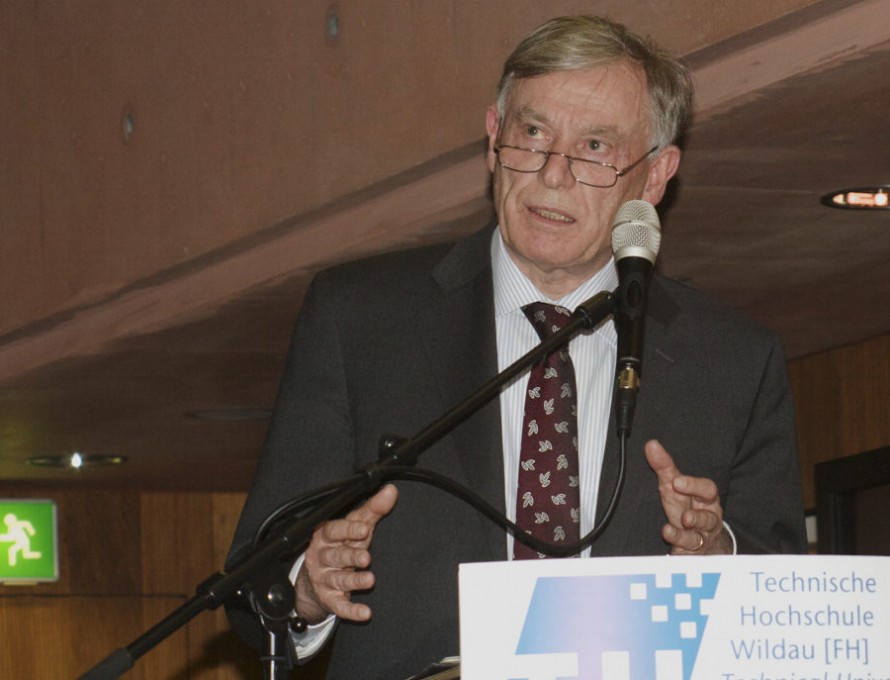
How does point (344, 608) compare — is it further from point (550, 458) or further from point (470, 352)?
point (470, 352)

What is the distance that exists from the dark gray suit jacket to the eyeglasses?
0.17 meters

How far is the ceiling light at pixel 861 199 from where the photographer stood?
4535 mm

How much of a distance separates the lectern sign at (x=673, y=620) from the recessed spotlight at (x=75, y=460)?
6914mm

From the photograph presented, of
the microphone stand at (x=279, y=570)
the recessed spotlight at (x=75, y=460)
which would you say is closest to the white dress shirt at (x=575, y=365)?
the microphone stand at (x=279, y=570)

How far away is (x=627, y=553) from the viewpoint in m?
2.49

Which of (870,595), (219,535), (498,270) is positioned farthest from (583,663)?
(219,535)

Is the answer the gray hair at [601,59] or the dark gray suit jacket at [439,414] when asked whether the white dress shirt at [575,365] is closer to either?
the dark gray suit jacket at [439,414]

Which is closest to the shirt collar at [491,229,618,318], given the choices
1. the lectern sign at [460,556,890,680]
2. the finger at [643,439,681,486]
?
the finger at [643,439,681,486]

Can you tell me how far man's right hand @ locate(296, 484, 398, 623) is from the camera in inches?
81.7

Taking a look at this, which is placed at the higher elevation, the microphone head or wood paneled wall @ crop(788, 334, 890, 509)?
wood paneled wall @ crop(788, 334, 890, 509)

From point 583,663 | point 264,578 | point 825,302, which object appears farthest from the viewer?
point 825,302

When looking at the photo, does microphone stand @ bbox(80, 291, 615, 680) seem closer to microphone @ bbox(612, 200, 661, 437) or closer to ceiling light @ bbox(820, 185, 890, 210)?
microphone @ bbox(612, 200, 661, 437)

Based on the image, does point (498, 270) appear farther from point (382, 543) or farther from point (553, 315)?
point (382, 543)

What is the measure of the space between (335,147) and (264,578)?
9.38 ft
